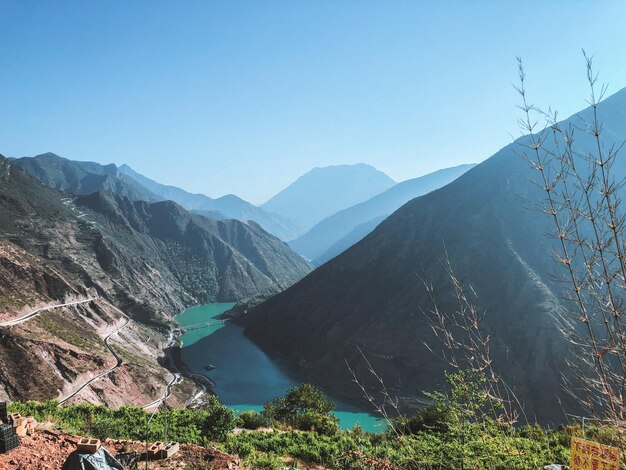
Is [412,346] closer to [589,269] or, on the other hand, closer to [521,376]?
[521,376]

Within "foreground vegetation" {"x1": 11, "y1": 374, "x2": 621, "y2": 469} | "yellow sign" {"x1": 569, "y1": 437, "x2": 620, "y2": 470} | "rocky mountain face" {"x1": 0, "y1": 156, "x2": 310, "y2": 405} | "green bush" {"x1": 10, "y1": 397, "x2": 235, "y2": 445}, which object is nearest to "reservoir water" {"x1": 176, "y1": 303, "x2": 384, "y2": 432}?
"rocky mountain face" {"x1": 0, "y1": 156, "x2": 310, "y2": 405}

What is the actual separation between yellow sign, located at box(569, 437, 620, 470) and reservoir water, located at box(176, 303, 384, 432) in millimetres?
44425

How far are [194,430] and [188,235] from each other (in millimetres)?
141056

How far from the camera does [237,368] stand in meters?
73.6

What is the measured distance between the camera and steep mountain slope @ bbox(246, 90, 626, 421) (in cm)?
5328

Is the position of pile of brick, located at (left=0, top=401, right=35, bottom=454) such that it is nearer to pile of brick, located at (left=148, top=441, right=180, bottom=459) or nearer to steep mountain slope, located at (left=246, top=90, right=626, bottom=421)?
pile of brick, located at (left=148, top=441, right=180, bottom=459)

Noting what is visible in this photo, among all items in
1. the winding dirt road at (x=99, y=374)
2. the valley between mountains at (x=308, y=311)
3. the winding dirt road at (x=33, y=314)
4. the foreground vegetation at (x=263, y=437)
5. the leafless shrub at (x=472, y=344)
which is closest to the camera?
the leafless shrub at (x=472, y=344)

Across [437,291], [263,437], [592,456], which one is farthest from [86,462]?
[437,291]

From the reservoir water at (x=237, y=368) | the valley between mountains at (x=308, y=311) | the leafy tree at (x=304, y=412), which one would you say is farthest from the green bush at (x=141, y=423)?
the reservoir water at (x=237, y=368)

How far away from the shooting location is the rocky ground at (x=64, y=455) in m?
8.55

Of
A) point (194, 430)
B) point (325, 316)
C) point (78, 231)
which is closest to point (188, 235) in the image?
point (78, 231)

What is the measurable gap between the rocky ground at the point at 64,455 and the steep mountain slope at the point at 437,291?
4214 cm

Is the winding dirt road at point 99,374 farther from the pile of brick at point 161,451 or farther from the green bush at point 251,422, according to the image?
the pile of brick at point 161,451

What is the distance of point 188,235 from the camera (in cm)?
14975
